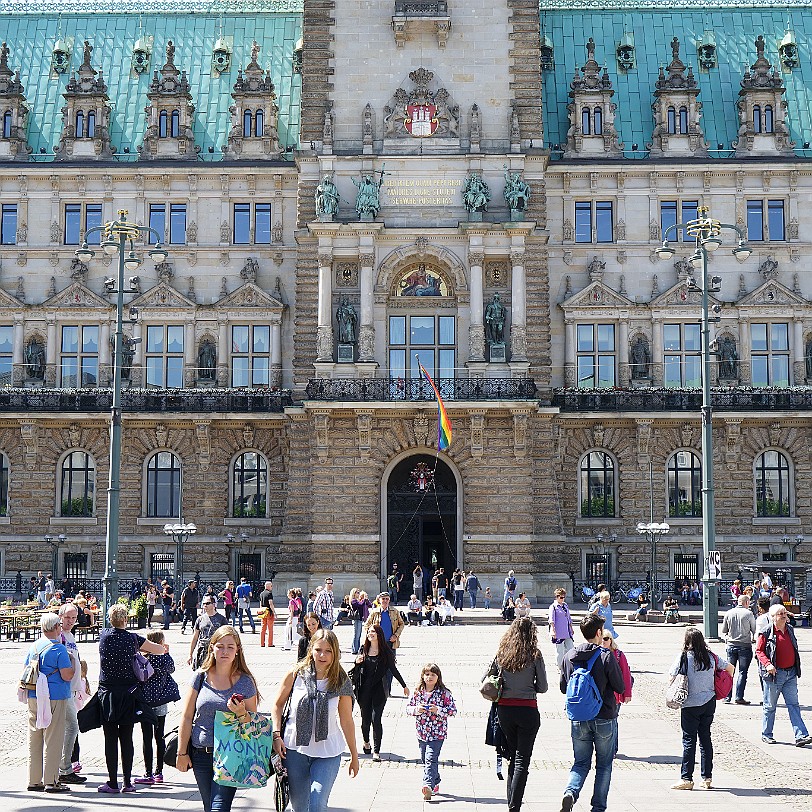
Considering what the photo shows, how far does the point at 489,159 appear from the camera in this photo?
52.3 meters

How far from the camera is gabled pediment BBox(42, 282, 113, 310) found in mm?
54875

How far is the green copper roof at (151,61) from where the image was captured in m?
57.6

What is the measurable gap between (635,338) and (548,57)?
15.1m

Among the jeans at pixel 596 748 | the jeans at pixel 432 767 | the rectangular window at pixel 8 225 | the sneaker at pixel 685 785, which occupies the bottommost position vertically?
the sneaker at pixel 685 785

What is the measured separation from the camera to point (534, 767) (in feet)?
55.5

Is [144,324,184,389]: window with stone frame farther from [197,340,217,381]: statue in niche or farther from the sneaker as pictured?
the sneaker

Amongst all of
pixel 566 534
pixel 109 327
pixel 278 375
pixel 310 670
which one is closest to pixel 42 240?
pixel 109 327

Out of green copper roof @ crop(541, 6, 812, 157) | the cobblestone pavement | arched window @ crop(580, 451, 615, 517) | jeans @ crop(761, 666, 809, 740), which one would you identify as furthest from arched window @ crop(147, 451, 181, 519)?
jeans @ crop(761, 666, 809, 740)

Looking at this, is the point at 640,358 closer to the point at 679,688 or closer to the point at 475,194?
the point at 475,194

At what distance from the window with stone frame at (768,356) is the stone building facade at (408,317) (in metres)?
0.11

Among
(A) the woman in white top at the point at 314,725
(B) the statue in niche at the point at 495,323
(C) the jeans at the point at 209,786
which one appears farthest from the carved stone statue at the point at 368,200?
(C) the jeans at the point at 209,786

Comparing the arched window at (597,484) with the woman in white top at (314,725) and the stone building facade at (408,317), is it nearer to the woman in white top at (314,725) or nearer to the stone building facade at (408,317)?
the stone building facade at (408,317)

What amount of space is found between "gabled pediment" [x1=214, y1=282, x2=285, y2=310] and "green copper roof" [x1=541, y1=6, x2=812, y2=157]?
47.7ft

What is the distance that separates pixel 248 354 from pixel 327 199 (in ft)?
26.4
